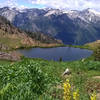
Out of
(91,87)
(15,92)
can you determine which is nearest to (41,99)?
(15,92)

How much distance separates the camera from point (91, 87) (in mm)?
15578

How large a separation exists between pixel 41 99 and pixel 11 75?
13.7 ft

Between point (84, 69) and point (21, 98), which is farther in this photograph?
point (84, 69)

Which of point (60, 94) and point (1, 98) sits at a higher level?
point (1, 98)

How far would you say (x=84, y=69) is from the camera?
25828 millimetres

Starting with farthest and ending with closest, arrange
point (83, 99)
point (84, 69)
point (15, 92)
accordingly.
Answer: point (84, 69) < point (83, 99) < point (15, 92)

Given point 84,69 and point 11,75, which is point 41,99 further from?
point 84,69

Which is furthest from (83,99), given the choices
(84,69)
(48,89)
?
(84,69)

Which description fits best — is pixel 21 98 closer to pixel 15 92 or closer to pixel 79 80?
pixel 15 92

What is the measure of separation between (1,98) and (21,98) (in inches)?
30.5

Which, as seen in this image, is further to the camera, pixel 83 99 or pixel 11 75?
pixel 11 75

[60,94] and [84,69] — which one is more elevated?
[60,94]

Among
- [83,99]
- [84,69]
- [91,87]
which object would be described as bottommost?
[84,69]

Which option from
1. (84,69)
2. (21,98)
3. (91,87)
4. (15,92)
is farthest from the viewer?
(84,69)
